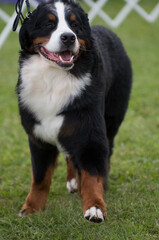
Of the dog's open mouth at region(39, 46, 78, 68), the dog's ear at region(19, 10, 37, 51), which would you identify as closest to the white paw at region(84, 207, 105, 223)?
the dog's open mouth at region(39, 46, 78, 68)

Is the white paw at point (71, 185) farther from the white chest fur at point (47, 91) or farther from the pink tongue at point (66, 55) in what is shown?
the pink tongue at point (66, 55)

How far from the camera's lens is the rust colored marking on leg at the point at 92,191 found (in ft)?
10.6

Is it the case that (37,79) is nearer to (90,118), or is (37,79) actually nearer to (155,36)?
(90,118)

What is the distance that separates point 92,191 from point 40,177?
73 cm

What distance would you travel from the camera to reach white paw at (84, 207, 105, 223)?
311 cm

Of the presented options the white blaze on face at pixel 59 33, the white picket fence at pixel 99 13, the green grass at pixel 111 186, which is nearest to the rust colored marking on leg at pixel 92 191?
the green grass at pixel 111 186

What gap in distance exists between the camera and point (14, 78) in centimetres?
925

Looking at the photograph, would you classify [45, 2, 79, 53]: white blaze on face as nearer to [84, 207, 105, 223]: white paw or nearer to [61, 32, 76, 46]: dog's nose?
[61, 32, 76, 46]: dog's nose

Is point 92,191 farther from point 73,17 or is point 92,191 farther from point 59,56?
point 73,17

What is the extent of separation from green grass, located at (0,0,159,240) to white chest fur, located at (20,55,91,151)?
0.73 metres

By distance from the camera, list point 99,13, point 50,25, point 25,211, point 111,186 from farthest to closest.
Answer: point 99,13 < point 111,186 < point 25,211 < point 50,25

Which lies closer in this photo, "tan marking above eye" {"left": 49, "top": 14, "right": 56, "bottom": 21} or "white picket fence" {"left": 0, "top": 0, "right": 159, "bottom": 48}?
"tan marking above eye" {"left": 49, "top": 14, "right": 56, "bottom": 21}

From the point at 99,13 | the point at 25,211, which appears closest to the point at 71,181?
the point at 25,211

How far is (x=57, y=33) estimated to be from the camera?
3.24 m
